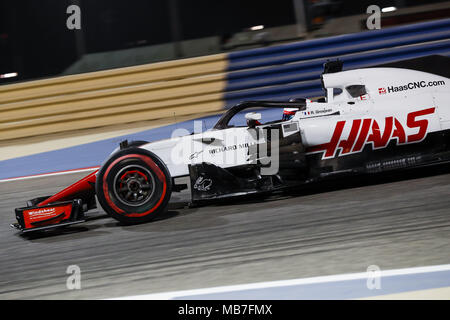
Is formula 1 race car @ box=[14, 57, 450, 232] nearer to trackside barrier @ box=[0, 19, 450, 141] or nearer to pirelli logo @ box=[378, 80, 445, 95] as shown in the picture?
pirelli logo @ box=[378, 80, 445, 95]

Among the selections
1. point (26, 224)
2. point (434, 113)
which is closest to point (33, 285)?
point (26, 224)

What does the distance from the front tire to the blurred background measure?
21.5ft

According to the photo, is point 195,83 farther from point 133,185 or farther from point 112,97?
point 133,185

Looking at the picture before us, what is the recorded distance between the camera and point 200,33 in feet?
42.6

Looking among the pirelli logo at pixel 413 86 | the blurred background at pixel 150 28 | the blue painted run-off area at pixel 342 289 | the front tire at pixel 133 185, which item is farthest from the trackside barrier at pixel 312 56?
the blue painted run-off area at pixel 342 289

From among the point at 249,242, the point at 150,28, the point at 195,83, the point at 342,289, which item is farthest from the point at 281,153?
the point at 150,28

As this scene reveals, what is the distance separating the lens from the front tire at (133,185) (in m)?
5.37

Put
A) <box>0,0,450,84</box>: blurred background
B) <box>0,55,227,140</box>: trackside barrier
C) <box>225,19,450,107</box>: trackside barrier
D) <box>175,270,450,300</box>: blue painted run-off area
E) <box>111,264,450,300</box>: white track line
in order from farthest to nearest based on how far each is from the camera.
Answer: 1. <box>0,55,227,140</box>: trackside barrier
2. <box>0,0,450,84</box>: blurred background
3. <box>225,19,450,107</box>: trackside barrier
4. <box>111,264,450,300</box>: white track line
5. <box>175,270,450,300</box>: blue painted run-off area

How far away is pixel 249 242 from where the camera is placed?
14.9ft

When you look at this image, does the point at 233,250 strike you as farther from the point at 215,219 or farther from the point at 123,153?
the point at 123,153

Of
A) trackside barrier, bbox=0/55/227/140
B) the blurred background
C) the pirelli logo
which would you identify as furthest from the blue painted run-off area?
the blurred background

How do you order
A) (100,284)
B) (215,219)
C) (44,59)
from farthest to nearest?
1. (44,59)
2. (215,219)
3. (100,284)

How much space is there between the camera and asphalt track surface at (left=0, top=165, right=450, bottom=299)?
3.93 m
